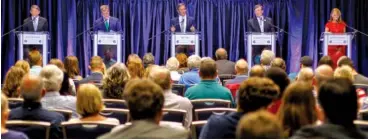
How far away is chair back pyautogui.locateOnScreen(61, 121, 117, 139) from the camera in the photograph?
12.9 ft

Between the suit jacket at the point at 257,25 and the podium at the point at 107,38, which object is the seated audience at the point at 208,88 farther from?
the suit jacket at the point at 257,25

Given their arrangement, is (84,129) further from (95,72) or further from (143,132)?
(95,72)

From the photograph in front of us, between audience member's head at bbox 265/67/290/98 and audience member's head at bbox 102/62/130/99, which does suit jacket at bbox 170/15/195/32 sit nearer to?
audience member's head at bbox 102/62/130/99

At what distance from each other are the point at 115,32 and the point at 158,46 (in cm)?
172

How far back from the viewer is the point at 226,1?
12312mm

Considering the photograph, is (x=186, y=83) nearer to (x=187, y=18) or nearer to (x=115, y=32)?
(x=115, y=32)

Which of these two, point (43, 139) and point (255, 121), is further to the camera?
point (43, 139)

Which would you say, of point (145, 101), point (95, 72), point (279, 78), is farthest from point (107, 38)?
point (145, 101)

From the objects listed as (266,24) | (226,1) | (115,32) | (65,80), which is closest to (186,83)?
(65,80)

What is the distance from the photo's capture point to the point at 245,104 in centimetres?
350

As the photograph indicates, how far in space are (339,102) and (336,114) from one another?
67 millimetres

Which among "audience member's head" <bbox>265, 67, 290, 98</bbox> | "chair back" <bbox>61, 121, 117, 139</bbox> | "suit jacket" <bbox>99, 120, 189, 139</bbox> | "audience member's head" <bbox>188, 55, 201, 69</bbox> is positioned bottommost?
"chair back" <bbox>61, 121, 117, 139</bbox>

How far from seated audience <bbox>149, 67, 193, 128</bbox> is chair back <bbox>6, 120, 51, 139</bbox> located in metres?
1.36

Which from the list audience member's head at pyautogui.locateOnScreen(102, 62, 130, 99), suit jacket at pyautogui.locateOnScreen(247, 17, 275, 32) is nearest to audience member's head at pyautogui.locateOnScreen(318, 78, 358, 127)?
audience member's head at pyautogui.locateOnScreen(102, 62, 130, 99)
